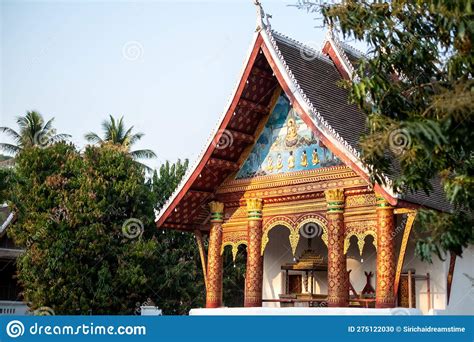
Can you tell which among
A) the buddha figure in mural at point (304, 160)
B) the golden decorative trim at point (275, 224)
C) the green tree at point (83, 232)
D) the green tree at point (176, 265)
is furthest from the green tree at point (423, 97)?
the green tree at point (176, 265)

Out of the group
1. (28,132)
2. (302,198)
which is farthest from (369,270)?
(28,132)

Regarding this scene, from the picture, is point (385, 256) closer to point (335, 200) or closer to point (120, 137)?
point (335, 200)

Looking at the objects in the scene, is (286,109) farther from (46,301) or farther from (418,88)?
(46,301)

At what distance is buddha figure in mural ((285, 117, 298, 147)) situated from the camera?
1711cm

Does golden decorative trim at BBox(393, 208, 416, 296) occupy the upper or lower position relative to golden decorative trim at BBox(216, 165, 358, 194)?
lower

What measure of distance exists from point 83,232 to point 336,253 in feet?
33.3

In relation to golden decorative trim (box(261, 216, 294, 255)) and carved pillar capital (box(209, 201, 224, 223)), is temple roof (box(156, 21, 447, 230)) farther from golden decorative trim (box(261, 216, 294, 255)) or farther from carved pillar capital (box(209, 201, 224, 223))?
golden decorative trim (box(261, 216, 294, 255))

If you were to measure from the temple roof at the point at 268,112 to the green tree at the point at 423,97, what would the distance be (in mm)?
4657

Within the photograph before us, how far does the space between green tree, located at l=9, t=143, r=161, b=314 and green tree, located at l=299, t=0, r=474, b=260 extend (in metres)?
14.6

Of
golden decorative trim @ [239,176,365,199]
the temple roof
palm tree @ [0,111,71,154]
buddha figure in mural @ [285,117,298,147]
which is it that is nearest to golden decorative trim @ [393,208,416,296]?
the temple roof

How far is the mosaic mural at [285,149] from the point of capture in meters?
16.5

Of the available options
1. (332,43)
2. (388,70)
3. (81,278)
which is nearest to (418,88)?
(388,70)

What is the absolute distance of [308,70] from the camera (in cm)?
1722

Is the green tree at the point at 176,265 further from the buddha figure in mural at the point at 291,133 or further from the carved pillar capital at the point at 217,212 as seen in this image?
the buddha figure in mural at the point at 291,133
